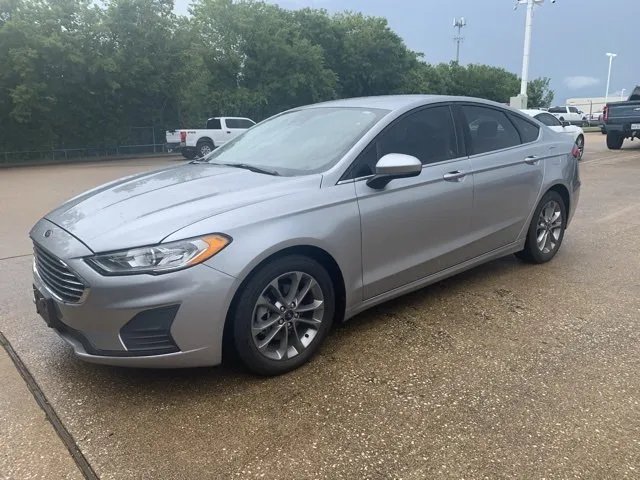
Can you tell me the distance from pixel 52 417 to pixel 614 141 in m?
20.1

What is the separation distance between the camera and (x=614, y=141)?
18.5m

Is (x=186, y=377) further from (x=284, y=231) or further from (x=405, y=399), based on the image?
(x=405, y=399)

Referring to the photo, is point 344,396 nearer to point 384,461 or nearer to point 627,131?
point 384,461

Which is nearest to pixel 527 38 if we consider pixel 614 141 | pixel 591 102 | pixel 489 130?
pixel 614 141

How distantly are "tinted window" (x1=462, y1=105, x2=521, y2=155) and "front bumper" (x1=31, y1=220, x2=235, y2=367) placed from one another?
101 inches

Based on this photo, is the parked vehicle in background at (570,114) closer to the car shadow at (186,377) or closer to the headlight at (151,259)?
the car shadow at (186,377)

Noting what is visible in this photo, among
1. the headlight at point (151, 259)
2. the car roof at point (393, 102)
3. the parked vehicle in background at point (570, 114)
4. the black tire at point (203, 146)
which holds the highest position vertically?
the parked vehicle in background at point (570, 114)

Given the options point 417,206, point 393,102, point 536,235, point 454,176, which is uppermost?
point 393,102

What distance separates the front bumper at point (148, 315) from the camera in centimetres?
263

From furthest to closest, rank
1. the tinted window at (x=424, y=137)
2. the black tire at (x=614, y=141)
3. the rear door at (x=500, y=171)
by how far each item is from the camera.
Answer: the black tire at (x=614, y=141), the rear door at (x=500, y=171), the tinted window at (x=424, y=137)

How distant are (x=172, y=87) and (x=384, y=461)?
84.8 ft

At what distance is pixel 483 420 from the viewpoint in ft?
8.82

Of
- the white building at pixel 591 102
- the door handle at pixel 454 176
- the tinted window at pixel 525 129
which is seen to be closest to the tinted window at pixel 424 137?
the door handle at pixel 454 176

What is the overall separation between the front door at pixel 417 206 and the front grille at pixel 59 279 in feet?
5.50
